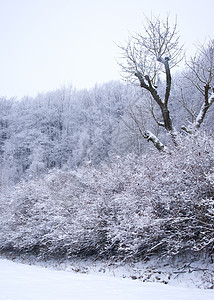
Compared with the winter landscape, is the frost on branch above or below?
above

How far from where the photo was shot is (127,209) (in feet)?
17.4

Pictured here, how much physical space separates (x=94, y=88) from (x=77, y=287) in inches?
1641

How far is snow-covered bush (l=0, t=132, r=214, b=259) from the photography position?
4.32 metres

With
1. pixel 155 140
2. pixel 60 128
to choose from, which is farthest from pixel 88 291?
pixel 60 128

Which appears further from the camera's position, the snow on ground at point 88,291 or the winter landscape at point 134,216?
the winter landscape at point 134,216

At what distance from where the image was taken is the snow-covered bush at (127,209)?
14.2ft

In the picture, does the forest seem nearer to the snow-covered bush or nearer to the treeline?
the snow-covered bush

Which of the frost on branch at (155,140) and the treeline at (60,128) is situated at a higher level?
the treeline at (60,128)

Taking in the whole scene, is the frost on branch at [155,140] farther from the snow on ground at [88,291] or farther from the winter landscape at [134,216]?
the snow on ground at [88,291]

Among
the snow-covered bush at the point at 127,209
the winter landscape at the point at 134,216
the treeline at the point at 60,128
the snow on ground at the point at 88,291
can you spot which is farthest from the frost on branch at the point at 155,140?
the treeline at the point at 60,128

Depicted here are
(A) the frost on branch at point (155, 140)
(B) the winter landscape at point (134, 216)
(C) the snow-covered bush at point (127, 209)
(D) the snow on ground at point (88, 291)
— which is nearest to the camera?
(D) the snow on ground at point (88, 291)

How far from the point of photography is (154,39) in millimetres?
8508

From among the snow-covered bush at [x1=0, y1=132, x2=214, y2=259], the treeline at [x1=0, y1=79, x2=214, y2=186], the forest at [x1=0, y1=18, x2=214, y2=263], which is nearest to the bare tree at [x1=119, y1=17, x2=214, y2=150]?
the forest at [x1=0, y1=18, x2=214, y2=263]

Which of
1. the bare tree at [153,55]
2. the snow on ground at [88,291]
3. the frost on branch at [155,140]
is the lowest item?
the snow on ground at [88,291]
